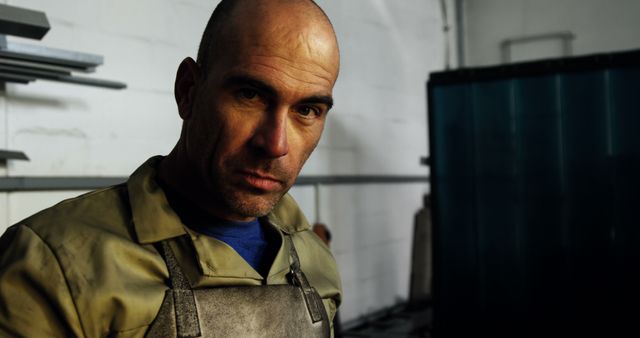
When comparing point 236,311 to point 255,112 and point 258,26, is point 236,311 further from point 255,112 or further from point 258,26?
point 258,26

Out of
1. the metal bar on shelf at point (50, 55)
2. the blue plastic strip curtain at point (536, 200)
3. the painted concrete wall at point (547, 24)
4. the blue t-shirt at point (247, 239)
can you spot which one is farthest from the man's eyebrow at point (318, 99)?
the painted concrete wall at point (547, 24)

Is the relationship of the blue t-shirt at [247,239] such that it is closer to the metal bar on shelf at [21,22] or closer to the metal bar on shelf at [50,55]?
the metal bar on shelf at [21,22]

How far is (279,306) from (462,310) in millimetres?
1996

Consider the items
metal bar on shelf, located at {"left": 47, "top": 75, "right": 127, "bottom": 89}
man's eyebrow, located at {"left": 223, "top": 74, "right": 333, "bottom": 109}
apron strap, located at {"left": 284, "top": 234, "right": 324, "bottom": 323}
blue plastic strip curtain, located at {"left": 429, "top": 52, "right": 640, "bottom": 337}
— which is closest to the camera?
man's eyebrow, located at {"left": 223, "top": 74, "right": 333, "bottom": 109}

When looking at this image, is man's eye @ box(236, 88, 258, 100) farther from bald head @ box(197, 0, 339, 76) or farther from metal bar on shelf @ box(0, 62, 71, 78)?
metal bar on shelf @ box(0, 62, 71, 78)

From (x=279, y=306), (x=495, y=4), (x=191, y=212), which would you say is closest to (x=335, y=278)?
(x=279, y=306)

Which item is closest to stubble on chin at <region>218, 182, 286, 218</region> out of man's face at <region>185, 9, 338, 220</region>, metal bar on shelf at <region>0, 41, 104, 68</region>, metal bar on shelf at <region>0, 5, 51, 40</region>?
man's face at <region>185, 9, 338, 220</region>

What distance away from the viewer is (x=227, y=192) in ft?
3.02

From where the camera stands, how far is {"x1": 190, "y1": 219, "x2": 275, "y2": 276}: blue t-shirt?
98 centimetres

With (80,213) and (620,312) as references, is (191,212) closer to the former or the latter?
(80,213)

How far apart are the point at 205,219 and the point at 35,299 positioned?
28 cm

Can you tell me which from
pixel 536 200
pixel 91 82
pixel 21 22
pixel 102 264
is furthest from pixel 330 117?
pixel 102 264

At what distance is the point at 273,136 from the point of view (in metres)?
0.89

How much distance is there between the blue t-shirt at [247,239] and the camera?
3.21 feet
